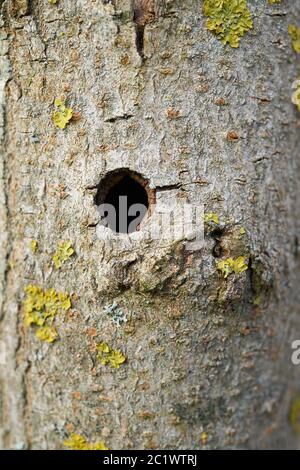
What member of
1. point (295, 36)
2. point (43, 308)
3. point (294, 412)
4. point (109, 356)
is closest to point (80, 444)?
point (109, 356)

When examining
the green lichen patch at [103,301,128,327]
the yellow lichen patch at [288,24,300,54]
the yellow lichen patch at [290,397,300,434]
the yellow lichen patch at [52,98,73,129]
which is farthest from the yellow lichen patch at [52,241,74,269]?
the yellow lichen patch at [290,397,300,434]

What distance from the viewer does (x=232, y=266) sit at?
1.32 metres

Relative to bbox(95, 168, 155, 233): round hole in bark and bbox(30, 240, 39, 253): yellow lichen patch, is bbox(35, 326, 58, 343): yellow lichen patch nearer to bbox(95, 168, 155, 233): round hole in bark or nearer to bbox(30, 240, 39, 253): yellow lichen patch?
bbox(30, 240, 39, 253): yellow lichen patch

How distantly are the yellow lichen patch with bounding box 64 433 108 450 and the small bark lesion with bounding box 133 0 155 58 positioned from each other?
1.00m

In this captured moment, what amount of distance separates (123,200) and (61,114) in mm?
263

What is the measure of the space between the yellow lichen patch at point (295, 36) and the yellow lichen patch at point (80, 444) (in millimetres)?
1180

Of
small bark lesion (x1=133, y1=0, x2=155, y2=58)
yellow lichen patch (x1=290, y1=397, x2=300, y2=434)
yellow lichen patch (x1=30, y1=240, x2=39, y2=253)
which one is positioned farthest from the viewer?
yellow lichen patch (x1=290, y1=397, x2=300, y2=434)

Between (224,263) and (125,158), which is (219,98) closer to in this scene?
(125,158)

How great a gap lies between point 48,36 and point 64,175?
0.34 metres

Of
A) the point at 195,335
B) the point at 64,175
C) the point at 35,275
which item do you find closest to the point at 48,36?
the point at 64,175

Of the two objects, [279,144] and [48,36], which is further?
[279,144]

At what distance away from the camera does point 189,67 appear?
4.28ft

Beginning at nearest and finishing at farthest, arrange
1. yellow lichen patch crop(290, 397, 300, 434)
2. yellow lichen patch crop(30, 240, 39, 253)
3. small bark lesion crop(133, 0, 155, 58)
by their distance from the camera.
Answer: small bark lesion crop(133, 0, 155, 58) → yellow lichen patch crop(30, 240, 39, 253) → yellow lichen patch crop(290, 397, 300, 434)

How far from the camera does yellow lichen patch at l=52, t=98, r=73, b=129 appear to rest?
52.2 inches
